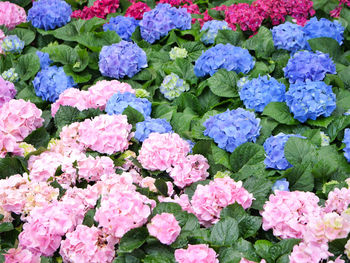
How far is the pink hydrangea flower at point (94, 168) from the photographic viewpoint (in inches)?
93.9

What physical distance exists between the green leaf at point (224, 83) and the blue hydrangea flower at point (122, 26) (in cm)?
102

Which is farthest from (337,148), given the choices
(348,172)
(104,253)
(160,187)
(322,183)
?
(104,253)

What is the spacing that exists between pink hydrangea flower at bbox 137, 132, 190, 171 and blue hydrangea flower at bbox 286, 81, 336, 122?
31.7 inches

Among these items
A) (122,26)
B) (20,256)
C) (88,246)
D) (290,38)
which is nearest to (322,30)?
(290,38)

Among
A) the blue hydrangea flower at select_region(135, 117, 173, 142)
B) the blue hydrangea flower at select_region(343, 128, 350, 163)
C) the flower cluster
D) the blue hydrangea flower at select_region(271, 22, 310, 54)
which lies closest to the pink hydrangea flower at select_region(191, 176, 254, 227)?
the blue hydrangea flower at select_region(135, 117, 173, 142)

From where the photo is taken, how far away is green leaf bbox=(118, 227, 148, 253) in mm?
1832

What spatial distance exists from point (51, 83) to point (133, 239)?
1.81 m

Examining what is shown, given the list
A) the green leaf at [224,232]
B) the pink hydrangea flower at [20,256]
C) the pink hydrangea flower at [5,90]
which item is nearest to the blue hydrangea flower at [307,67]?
the green leaf at [224,232]

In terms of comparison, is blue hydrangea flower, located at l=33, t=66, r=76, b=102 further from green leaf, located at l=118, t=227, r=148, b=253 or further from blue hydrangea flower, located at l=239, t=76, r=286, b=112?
green leaf, located at l=118, t=227, r=148, b=253

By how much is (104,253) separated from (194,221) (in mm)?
391

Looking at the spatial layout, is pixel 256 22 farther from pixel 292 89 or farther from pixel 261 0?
pixel 292 89

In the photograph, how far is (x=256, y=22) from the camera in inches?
156

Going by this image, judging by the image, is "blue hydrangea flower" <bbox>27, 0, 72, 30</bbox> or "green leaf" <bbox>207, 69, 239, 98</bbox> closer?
"green leaf" <bbox>207, 69, 239, 98</bbox>

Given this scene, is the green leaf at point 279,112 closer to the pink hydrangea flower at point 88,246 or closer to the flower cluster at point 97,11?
the pink hydrangea flower at point 88,246
